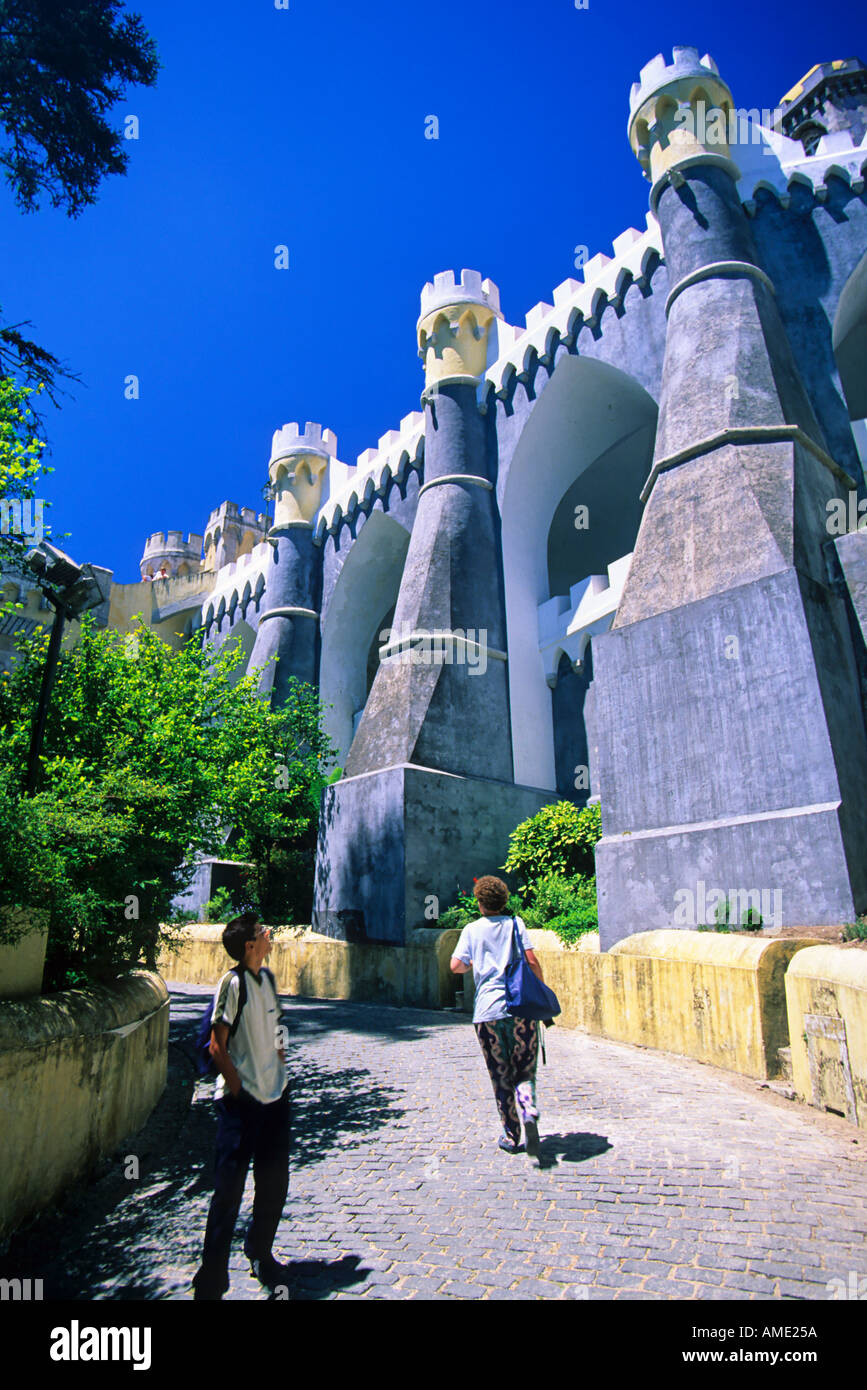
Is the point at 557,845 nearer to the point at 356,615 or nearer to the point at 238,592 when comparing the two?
the point at 356,615

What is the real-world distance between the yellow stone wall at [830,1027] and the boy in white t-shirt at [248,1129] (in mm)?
3602

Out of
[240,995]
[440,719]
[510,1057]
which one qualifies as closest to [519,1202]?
[510,1057]

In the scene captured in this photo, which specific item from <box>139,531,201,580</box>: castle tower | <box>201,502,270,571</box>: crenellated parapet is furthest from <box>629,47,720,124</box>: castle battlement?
<box>139,531,201,580</box>: castle tower

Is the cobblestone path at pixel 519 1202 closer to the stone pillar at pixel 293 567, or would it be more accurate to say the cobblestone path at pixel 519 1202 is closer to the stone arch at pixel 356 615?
the stone arch at pixel 356 615

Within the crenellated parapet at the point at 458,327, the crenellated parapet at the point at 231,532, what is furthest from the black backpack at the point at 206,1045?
the crenellated parapet at the point at 231,532

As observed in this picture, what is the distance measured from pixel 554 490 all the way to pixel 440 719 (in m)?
6.82

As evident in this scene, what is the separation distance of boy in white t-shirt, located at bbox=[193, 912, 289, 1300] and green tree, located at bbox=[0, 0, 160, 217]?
9.80 metres

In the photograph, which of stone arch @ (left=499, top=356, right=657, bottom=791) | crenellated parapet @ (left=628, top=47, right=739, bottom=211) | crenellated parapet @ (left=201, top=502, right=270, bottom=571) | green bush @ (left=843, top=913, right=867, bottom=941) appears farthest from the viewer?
crenellated parapet @ (left=201, top=502, right=270, bottom=571)

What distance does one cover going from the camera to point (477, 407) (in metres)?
19.2

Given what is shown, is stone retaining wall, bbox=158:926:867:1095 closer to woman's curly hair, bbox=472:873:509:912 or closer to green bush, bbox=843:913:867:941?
green bush, bbox=843:913:867:941

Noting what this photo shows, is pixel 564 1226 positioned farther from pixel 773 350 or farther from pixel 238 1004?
pixel 773 350

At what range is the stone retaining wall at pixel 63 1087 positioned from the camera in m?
3.90

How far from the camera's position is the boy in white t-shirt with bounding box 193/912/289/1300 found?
2.95 meters
